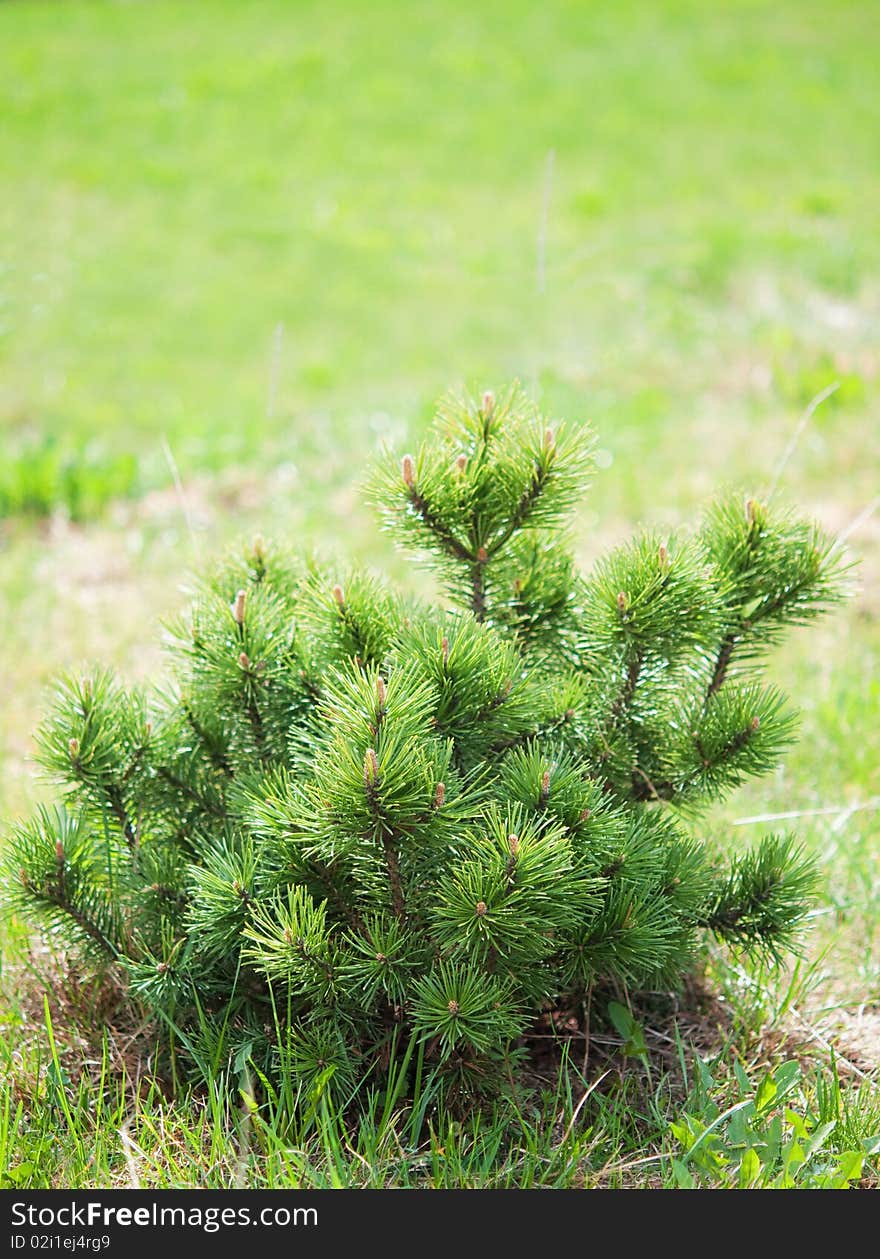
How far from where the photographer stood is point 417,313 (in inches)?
353

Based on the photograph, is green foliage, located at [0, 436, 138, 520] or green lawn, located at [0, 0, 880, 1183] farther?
green foliage, located at [0, 436, 138, 520]

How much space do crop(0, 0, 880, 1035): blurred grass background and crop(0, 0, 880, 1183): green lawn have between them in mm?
30

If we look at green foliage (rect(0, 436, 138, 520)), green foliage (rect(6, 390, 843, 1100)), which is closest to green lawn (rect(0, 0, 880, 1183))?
green foliage (rect(0, 436, 138, 520))

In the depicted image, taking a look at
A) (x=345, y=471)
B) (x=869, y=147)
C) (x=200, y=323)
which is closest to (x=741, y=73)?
(x=869, y=147)

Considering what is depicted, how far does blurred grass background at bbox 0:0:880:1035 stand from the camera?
14.6 feet

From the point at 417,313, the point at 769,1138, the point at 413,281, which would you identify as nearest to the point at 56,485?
the point at 417,313

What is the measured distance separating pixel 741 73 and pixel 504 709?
47.1 feet

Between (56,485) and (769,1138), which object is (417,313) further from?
(769,1138)

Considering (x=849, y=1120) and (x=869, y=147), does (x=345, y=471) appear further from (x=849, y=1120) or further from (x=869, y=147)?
(x=869, y=147)

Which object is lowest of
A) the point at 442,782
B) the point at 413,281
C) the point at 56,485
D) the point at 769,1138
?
the point at 56,485

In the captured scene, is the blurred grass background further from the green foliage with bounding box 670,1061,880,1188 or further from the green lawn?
the green foliage with bounding box 670,1061,880,1188

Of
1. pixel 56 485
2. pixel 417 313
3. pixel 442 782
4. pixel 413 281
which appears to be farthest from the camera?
pixel 413 281

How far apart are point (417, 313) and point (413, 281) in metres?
0.74

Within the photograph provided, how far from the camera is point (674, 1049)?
80.9 inches
